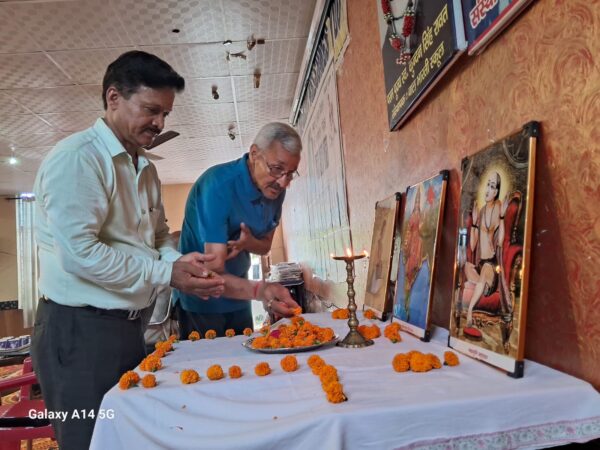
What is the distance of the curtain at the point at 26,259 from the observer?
8359mm

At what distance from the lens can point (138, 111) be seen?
1.31 metres

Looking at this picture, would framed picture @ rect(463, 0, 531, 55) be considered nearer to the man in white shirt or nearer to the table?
the table

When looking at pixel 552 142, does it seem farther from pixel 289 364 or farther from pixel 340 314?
pixel 340 314

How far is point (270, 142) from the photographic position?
1.89m

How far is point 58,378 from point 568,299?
3.89 ft

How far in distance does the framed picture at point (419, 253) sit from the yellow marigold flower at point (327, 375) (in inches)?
15.1

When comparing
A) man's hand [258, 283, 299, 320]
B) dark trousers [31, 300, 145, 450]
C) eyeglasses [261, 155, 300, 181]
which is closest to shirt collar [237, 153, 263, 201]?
eyeglasses [261, 155, 300, 181]

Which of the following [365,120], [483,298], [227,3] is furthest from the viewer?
[227,3]

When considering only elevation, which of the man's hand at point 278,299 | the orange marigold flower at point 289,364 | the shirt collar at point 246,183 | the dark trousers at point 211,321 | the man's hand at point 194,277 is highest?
the shirt collar at point 246,183

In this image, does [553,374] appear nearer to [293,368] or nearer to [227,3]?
[293,368]

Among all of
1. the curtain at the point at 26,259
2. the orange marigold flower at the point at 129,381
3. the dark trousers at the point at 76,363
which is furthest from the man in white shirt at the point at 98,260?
the curtain at the point at 26,259

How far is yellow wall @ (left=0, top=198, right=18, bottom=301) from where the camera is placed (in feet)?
27.2

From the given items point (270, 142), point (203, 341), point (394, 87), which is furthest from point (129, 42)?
point (203, 341)

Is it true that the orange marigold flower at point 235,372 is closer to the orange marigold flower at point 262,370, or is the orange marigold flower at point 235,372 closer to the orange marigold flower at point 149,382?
the orange marigold flower at point 262,370
